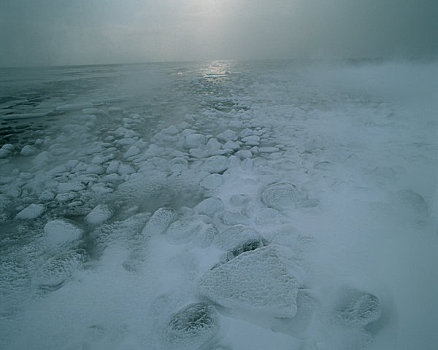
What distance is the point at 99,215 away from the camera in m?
1.41

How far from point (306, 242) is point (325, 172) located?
0.86m

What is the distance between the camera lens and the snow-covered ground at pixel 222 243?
0.80 metres

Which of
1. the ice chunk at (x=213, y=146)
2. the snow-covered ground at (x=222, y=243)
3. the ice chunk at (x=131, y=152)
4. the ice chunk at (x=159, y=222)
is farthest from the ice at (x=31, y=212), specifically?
the ice chunk at (x=213, y=146)

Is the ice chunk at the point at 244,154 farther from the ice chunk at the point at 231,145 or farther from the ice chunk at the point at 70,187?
the ice chunk at the point at 70,187

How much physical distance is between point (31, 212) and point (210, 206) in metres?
1.18

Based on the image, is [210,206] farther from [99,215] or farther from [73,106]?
[73,106]

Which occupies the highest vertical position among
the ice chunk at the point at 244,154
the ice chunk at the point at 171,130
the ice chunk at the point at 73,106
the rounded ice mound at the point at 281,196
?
the ice chunk at the point at 73,106

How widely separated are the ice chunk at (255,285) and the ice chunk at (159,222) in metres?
0.44

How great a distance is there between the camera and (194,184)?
176 cm

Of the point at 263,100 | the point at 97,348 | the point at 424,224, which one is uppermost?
the point at 263,100

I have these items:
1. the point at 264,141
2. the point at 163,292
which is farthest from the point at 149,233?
the point at 264,141

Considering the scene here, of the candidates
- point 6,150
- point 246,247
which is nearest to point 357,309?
point 246,247

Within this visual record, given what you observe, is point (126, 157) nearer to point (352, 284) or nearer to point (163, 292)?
point (163, 292)

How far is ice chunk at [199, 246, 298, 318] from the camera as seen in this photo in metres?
0.83
